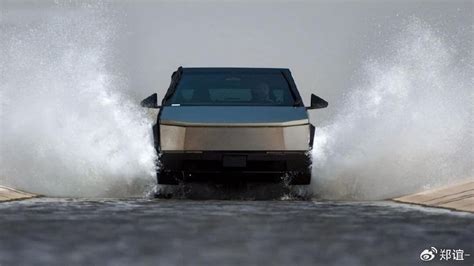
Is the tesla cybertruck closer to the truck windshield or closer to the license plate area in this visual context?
the license plate area

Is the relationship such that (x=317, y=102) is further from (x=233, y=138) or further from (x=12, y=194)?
(x=12, y=194)

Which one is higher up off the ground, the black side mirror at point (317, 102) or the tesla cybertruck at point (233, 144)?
the black side mirror at point (317, 102)

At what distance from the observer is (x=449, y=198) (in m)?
12.2

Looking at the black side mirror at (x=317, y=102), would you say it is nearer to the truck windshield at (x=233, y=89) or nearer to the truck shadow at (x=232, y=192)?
the truck windshield at (x=233, y=89)

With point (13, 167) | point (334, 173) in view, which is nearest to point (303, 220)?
point (334, 173)

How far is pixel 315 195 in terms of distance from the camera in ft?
44.0

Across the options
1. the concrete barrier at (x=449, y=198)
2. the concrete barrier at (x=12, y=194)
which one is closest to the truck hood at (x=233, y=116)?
the concrete barrier at (x=449, y=198)

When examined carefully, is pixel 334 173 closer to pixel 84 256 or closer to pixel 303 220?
pixel 303 220

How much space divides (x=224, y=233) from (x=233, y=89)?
5294mm

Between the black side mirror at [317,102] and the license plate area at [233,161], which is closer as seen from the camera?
the license plate area at [233,161]

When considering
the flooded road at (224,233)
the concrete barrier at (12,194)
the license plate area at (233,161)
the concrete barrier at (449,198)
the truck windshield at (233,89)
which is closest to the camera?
the flooded road at (224,233)

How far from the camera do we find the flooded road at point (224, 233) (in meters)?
7.36

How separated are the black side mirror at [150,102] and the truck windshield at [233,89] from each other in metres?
0.17

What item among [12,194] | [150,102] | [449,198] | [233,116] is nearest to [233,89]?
[150,102]
